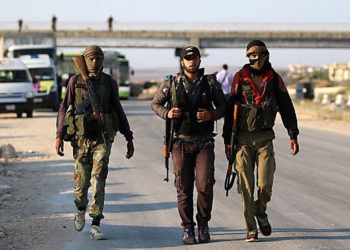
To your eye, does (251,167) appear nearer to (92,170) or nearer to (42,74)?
(92,170)

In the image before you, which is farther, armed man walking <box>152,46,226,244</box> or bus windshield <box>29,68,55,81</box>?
bus windshield <box>29,68,55,81</box>

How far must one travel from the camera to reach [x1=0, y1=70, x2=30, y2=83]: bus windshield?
A: 32.4 meters

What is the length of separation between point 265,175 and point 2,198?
15.3ft

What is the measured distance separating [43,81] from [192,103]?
29164 millimetres

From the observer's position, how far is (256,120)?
26.5 ft

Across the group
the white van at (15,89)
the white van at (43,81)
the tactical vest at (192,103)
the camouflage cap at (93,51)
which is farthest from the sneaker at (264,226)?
the white van at (43,81)

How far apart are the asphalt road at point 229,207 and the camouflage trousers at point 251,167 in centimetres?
34

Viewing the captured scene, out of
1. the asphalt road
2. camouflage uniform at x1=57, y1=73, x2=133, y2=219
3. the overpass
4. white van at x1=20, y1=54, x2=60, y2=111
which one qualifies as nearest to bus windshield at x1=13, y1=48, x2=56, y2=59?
white van at x1=20, y1=54, x2=60, y2=111

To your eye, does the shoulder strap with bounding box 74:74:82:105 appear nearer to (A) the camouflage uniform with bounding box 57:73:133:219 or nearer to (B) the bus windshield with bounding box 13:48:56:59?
(A) the camouflage uniform with bounding box 57:73:133:219

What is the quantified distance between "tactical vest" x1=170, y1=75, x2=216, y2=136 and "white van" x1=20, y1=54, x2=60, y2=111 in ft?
92.9

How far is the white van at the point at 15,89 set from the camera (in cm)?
3191

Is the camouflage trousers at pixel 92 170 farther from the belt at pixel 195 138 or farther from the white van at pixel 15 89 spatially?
the white van at pixel 15 89

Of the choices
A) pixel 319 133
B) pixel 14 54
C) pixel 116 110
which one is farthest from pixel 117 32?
pixel 116 110

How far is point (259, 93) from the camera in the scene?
Answer: 26.6 feet
